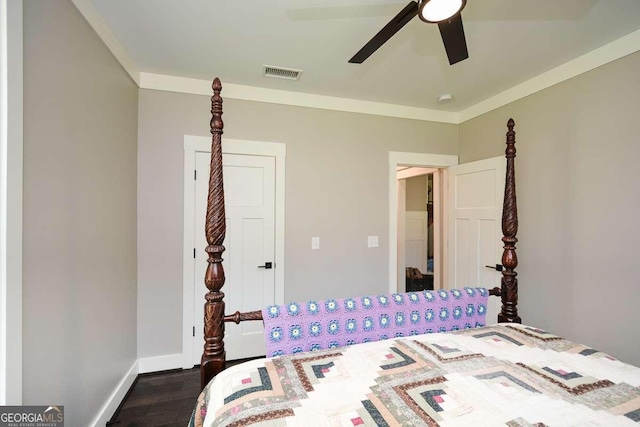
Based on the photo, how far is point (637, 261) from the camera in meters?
1.83

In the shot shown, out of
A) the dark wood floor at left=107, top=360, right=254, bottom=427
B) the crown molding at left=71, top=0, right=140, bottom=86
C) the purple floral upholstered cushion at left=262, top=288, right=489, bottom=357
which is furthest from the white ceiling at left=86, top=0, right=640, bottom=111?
the dark wood floor at left=107, top=360, right=254, bottom=427

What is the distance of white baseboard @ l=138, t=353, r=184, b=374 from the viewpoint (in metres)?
2.41

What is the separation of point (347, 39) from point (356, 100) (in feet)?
3.37

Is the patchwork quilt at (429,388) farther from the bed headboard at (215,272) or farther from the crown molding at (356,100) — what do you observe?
the crown molding at (356,100)

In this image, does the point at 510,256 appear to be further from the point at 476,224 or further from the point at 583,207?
the point at 476,224

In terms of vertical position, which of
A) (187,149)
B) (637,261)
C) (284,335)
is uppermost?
(187,149)

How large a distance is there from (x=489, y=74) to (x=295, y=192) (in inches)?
80.0

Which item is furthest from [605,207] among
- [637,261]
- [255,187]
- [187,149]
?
[187,149]

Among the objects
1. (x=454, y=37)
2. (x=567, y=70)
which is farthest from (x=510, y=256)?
(x=567, y=70)

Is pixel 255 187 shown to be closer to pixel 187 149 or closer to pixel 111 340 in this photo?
pixel 187 149

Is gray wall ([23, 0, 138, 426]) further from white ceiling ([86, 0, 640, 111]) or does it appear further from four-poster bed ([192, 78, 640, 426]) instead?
four-poster bed ([192, 78, 640, 426])

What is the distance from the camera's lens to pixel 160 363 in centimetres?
246

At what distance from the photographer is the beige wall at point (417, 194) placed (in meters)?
5.71

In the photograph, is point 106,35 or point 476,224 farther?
point 476,224
